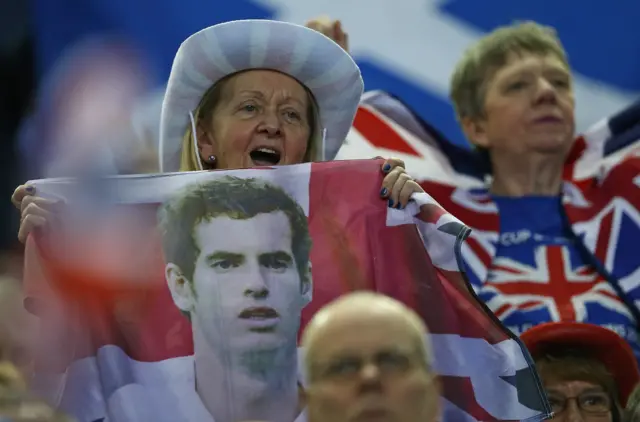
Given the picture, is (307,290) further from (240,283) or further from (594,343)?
(594,343)

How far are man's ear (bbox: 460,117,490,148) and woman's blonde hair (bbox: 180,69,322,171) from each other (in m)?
0.88

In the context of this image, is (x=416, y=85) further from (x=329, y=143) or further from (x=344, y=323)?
(x=344, y=323)

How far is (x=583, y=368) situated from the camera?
131 inches

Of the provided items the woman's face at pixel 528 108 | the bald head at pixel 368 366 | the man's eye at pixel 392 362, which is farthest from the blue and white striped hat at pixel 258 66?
the man's eye at pixel 392 362

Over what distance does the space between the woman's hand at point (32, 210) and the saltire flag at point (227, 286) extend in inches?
0.8

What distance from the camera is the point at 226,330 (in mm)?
2912

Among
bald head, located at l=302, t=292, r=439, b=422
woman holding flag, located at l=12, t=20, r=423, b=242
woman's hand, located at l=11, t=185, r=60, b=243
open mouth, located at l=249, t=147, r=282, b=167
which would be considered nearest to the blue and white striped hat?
woman holding flag, located at l=12, t=20, r=423, b=242

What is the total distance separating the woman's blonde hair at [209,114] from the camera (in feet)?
11.2

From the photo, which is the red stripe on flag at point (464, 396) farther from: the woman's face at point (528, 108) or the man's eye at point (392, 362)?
the woman's face at point (528, 108)

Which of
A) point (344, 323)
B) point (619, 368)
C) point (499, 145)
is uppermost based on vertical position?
point (499, 145)

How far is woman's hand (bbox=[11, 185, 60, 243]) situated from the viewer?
3037 mm

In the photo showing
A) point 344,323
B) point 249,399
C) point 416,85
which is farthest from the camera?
point 416,85

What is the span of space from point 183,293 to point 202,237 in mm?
114

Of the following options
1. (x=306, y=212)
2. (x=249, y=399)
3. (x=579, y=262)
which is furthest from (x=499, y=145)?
(x=249, y=399)
